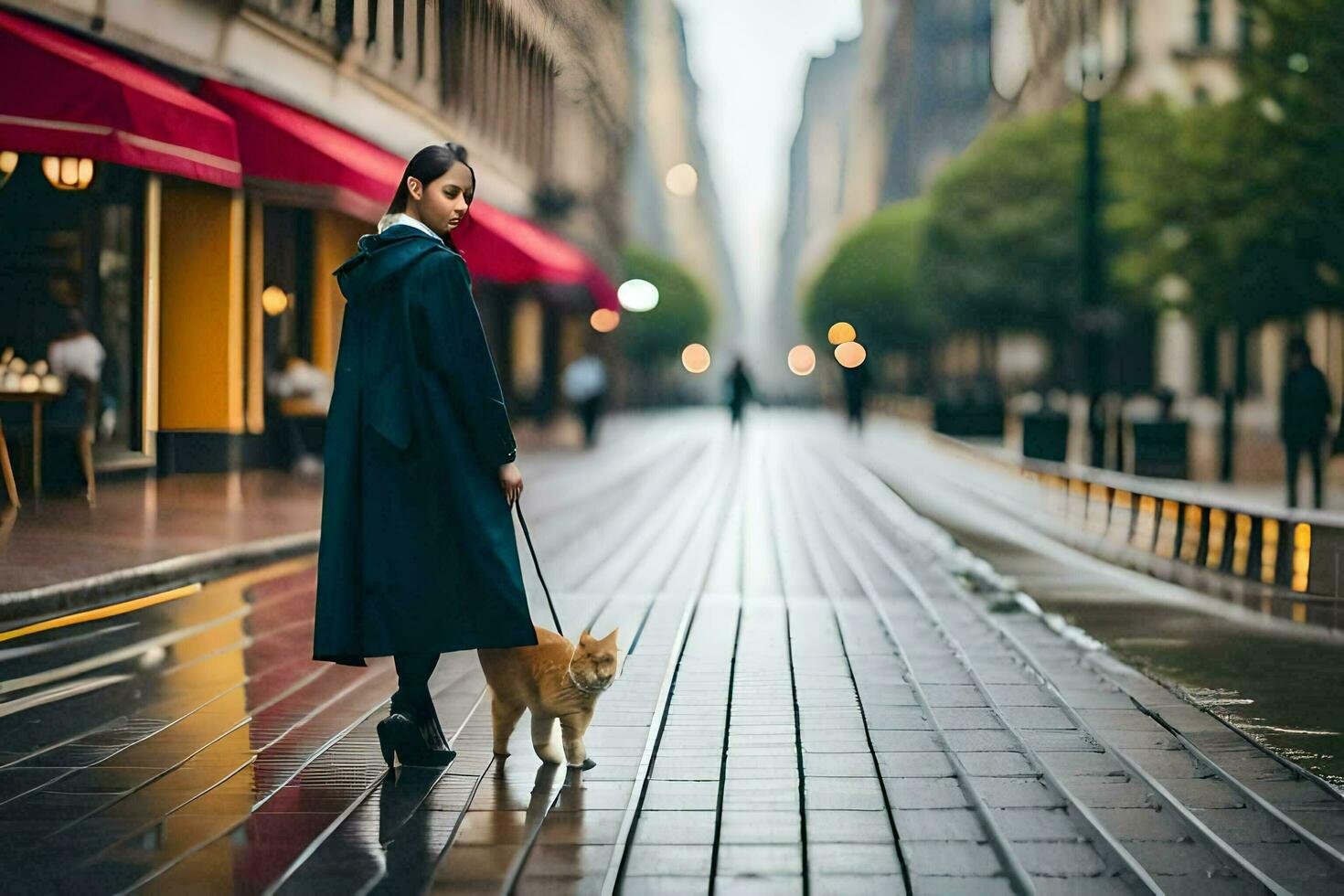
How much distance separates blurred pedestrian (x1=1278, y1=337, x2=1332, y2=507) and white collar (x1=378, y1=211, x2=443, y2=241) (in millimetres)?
13359

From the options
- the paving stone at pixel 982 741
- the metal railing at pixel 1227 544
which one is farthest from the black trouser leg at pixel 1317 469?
the paving stone at pixel 982 741

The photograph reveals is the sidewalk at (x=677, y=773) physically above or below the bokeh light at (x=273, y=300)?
below

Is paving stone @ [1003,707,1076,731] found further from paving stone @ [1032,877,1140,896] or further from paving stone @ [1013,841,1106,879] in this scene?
paving stone @ [1032,877,1140,896]

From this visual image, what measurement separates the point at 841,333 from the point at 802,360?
69892mm

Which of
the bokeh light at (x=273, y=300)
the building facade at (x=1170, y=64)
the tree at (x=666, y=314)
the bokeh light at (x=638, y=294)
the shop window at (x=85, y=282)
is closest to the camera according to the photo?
the shop window at (x=85, y=282)

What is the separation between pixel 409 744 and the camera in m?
5.68

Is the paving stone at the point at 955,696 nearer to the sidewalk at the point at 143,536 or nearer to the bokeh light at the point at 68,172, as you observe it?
the sidewalk at the point at 143,536

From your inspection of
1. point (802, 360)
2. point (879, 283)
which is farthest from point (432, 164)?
point (802, 360)

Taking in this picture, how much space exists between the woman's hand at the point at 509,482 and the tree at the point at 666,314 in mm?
86301

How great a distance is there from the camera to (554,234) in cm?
4353

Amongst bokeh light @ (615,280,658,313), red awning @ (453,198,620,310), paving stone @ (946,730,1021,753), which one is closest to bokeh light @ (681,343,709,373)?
bokeh light @ (615,280,658,313)

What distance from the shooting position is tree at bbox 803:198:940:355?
86938 mm

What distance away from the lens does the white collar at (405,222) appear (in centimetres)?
552

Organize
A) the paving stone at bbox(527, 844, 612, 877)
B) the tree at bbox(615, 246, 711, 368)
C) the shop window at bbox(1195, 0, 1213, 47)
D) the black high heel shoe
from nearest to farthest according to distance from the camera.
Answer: the paving stone at bbox(527, 844, 612, 877)
the black high heel shoe
the shop window at bbox(1195, 0, 1213, 47)
the tree at bbox(615, 246, 711, 368)
